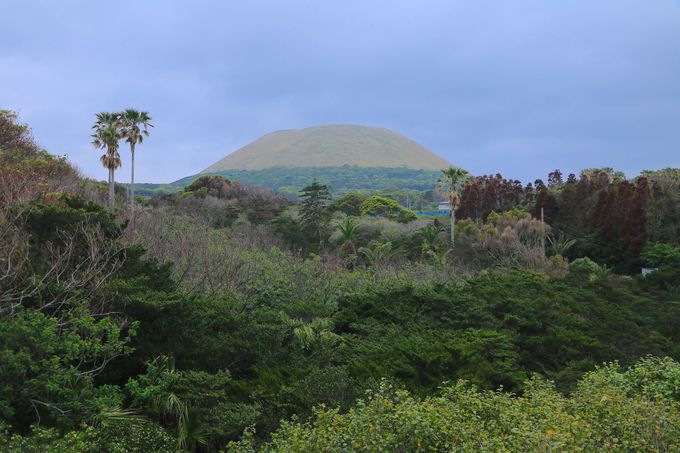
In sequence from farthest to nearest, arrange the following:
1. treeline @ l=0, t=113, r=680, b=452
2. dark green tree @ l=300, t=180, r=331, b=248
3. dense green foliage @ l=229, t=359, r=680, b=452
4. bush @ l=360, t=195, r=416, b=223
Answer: bush @ l=360, t=195, r=416, b=223 < dark green tree @ l=300, t=180, r=331, b=248 < treeline @ l=0, t=113, r=680, b=452 < dense green foliage @ l=229, t=359, r=680, b=452

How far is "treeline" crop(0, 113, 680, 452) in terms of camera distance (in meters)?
9.23

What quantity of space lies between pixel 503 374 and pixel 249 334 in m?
6.68

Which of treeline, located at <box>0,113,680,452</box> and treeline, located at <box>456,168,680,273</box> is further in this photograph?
treeline, located at <box>456,168,680,273</box>

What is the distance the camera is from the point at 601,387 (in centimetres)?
1209

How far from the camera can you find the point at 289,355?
52.2 feet

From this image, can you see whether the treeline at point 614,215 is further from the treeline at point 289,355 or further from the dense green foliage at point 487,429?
the dense green foliage at point 487,429

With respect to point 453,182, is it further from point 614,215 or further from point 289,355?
point 289,355

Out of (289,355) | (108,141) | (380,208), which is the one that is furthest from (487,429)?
(380,208)

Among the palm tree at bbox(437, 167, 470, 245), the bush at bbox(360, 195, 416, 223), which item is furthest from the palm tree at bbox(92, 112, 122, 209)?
the bush at bbox(360, 195, 416, 223)

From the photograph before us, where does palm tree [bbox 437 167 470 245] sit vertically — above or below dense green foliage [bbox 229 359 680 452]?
above

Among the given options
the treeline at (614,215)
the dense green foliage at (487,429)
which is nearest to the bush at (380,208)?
the treeline at (614,215)

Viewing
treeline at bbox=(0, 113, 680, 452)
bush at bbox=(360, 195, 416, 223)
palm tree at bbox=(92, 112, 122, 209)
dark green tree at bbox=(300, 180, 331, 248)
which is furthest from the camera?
bush at bbox=(360, 195, 416, 223)

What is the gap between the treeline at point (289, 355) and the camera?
9.23 m

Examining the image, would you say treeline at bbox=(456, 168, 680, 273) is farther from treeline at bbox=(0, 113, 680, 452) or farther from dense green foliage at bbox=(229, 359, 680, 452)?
dense green foliage at bbox=(229, 359, 680, 452)
